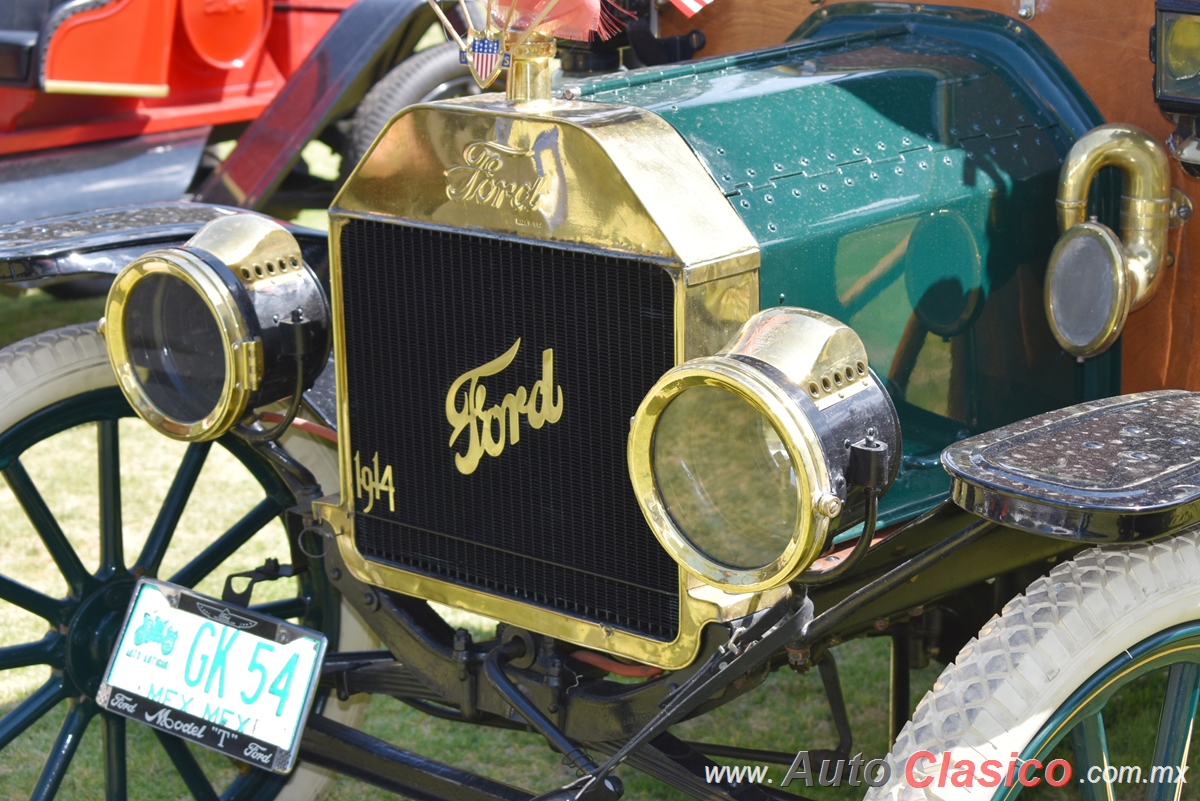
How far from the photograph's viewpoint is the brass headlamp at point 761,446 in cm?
158

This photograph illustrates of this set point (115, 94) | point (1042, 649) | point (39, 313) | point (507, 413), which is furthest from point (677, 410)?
point (39, 313)

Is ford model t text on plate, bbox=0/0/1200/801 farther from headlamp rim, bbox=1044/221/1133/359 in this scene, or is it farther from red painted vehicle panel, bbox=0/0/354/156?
red painted vehicle panel, bbox=0/0/354/156

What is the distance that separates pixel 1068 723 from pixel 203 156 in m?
4.28

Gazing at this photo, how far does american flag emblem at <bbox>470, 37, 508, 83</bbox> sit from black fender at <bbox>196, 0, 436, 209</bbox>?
290 centimetres

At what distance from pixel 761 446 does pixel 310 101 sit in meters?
3.39

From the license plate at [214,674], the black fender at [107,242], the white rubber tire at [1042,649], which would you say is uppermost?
A: the black fender at [107,242]

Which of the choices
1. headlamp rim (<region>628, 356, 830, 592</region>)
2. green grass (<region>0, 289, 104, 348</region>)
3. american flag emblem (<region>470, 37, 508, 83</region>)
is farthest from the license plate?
green grass (<region>0, 289, 104, 348</region>)

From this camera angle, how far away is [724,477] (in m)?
1.72

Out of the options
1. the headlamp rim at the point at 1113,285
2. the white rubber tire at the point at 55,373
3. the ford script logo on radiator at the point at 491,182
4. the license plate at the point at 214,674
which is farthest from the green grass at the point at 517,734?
the ford script logo on radiator at the point at 491,182

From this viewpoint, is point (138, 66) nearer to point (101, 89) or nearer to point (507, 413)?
point (101, 89)

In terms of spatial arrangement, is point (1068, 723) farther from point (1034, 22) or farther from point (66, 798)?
point (66, 798)

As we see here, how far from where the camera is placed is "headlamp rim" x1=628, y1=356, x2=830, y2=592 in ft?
5.16

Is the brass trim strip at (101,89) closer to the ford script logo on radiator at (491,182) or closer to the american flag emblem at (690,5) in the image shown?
the american flag emblem at (690,5)

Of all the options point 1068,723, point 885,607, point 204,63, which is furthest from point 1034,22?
point 204,63
